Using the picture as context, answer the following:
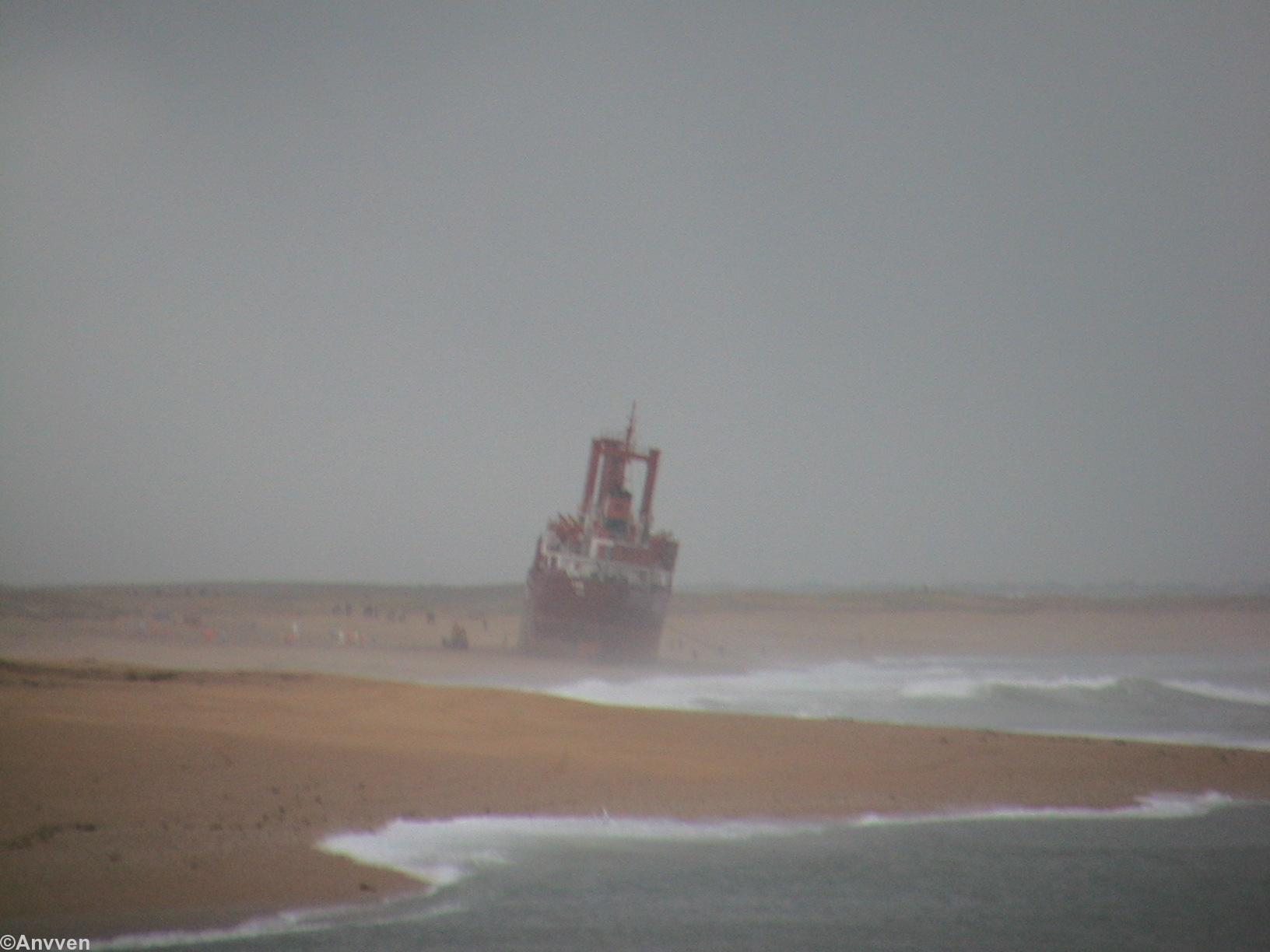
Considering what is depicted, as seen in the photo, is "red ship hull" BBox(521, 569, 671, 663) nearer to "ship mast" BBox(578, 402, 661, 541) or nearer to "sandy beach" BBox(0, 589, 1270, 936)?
"ship mast" BBox(578, 402, 661, 541)

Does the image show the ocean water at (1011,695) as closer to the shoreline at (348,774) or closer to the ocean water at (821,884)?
the shoreline at (348,774)

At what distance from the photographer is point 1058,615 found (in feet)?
265

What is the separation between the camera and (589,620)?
38.9 m

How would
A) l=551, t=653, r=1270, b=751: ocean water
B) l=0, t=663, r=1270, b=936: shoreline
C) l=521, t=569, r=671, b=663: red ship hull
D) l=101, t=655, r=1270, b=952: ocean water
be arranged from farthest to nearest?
l=521, t=569, r=671, b=663: red ship hull
l=551, t=653, r=1270, b=751: ocean water
l=0, t=663, r=1270, b=936: shoreline
l=101, t=655, r=1270, b=952: ocean water

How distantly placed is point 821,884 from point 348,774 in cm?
532

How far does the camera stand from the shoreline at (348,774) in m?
7.44

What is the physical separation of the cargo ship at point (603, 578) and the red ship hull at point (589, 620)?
0.10ft

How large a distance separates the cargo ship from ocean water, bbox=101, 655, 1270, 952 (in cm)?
2790

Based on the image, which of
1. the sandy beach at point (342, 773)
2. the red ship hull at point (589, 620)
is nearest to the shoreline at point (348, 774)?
the sandy beach at point (342, 773)

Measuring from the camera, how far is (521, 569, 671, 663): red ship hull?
3888 cm

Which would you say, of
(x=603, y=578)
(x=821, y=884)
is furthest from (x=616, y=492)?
(x=821, y=884)

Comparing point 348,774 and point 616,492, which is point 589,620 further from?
point 348,774

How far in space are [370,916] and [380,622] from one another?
5766 centimetres

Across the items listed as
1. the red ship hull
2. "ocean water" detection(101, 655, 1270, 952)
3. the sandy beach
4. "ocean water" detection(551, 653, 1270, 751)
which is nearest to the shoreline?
the sandy beach
